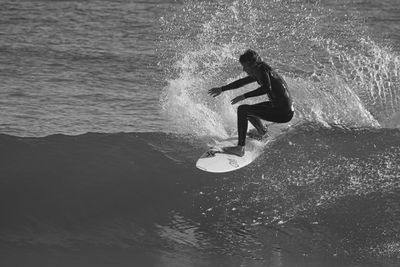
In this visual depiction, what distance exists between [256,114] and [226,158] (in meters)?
0.75

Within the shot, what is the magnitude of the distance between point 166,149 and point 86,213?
233cm

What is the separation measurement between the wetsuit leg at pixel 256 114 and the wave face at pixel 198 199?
2.95ft

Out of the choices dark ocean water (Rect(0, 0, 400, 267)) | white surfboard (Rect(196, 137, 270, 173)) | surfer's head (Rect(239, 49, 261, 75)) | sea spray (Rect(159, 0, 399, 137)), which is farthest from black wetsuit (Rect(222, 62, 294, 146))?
sea spray (Rect(159, 0, 399, 137))

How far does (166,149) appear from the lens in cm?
1248

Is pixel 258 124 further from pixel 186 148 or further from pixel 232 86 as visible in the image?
pixel 186 148

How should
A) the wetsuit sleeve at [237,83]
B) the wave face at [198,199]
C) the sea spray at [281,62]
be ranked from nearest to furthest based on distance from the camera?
the wave face at [198,199]
the wetsuit sleeve at [237,83]
the sea spray at [281,62]

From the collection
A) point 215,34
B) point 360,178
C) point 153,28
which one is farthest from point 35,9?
point 360,178

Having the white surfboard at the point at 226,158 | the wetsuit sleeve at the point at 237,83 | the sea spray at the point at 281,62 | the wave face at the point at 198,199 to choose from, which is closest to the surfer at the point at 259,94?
the wetsuit sleeve at the point at 237,83

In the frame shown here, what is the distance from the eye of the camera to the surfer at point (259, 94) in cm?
1041

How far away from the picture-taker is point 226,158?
10.8 metres

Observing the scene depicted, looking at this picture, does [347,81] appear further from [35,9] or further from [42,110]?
[35,9]

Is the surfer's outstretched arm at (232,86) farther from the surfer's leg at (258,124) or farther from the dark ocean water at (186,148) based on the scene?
the dark ocean water at (186,148)

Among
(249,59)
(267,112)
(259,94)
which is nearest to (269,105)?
(267,112)

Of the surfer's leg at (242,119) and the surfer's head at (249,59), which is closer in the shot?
the surfer's head at (249,59)
